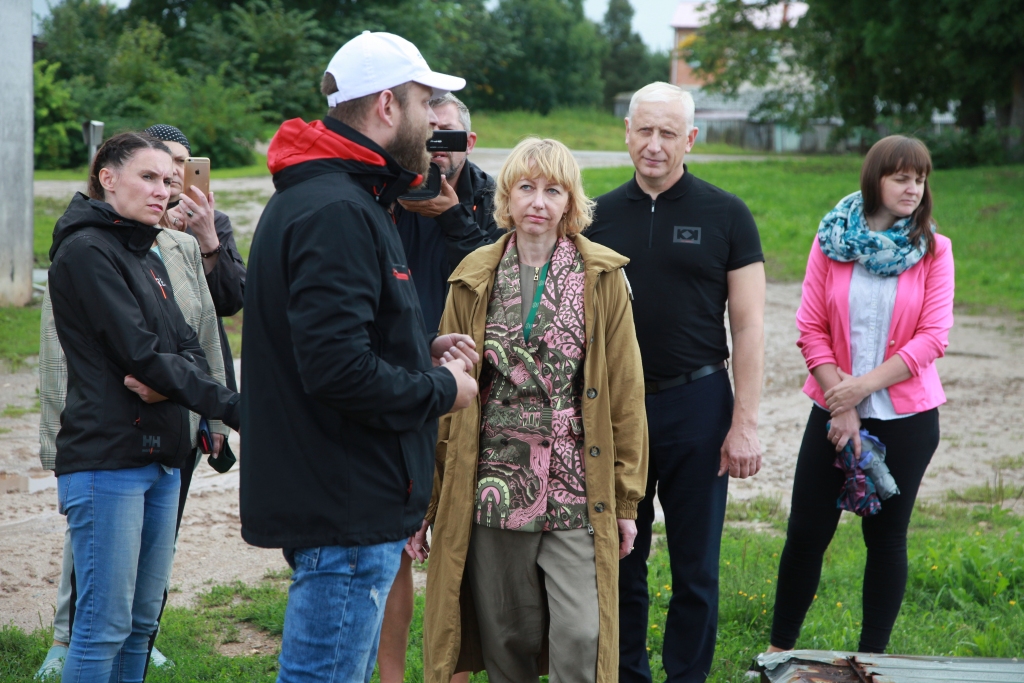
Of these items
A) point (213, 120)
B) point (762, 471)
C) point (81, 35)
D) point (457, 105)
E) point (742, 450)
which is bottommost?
point (762, 471)

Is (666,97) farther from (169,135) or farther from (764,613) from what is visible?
(764,613)

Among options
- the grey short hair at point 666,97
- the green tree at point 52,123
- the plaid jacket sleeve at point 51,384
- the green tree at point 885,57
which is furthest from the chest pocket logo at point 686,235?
the green tree at point 52,123

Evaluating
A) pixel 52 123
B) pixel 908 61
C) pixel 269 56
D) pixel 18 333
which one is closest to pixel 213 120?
pixel 52 123

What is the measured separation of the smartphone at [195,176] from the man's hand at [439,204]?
3.18ft

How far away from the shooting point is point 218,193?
1741cm

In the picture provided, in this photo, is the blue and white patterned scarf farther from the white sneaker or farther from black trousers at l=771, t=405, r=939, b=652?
the white sneaker

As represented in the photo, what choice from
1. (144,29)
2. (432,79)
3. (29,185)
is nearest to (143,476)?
(432,79)

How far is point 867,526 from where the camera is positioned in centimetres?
404

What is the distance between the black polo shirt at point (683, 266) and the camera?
12.0ft

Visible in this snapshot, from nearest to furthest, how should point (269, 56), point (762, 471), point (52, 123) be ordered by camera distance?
1. point (762, 471)
2. point (52, 123)
3. point (269, 56)

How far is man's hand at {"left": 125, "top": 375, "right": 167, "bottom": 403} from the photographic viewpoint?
9.71ft

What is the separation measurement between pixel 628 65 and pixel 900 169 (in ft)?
248

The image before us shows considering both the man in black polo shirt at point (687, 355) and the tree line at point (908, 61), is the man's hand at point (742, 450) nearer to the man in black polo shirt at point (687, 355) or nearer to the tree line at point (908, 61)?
the man in black polo shirt at point (687, 355)

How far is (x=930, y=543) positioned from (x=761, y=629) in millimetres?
1438
